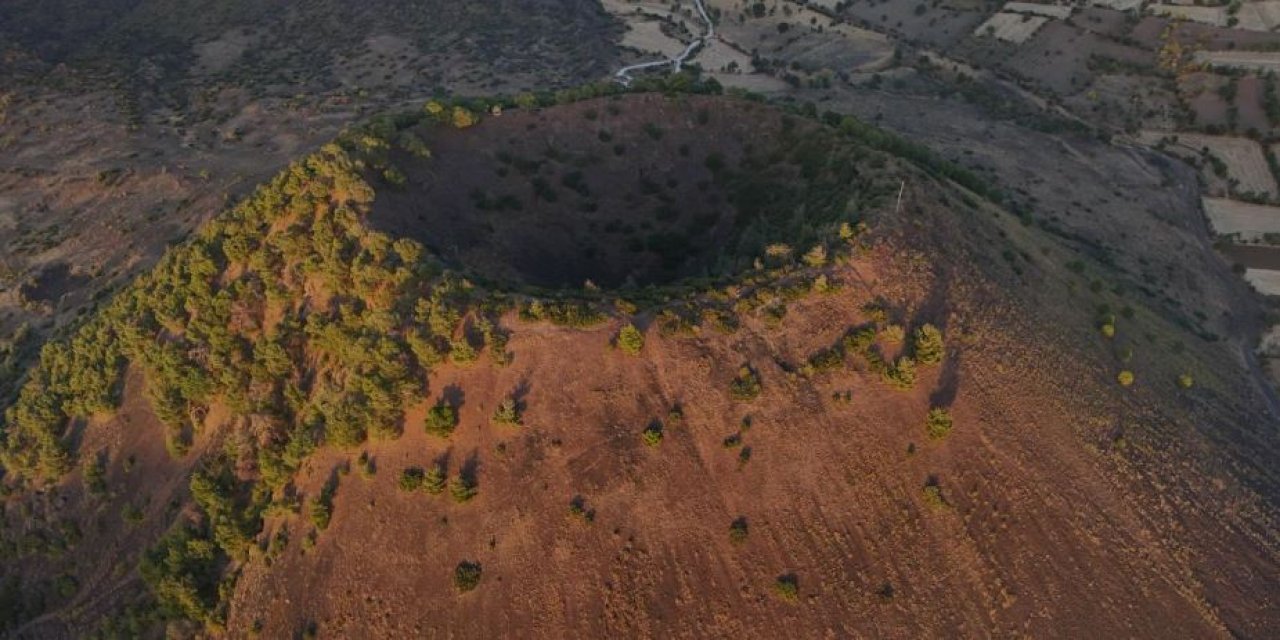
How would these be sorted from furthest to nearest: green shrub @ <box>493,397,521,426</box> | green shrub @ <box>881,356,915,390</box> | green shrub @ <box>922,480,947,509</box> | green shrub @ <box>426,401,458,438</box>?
green shrub @ <box>881,356,915,390</box>
green shrub @ <box>426,401,458,438</box>
green shrub @ <box>493,397,521,426</box>
green shrub @ <box>922,480,947,509</box>

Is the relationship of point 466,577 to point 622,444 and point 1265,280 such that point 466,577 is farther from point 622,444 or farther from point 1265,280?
point 1265,280

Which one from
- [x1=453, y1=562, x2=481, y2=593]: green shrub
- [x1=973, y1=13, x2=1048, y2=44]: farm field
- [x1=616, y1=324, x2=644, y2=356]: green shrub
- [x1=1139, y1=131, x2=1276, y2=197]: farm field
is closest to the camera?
[x1=453, y1=562, x2=481, y2=593]: green shrub

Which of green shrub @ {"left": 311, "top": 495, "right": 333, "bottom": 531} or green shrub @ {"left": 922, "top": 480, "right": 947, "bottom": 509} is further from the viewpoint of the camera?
green shrub @ {"left": 311, "top": 495, "right": 333, "bottom": 531}

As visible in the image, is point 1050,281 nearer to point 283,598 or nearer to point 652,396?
point 652,396

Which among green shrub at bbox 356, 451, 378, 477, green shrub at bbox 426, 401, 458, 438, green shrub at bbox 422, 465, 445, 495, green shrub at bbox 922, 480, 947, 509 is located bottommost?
green shrub at bbox 356, 451, 378, 477

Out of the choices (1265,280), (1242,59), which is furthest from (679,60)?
(1265,280)

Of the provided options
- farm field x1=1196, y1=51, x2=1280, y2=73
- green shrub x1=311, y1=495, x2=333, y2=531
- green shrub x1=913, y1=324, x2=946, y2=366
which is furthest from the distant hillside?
green shrub x1=913, y1=324, x2=946, y2=366

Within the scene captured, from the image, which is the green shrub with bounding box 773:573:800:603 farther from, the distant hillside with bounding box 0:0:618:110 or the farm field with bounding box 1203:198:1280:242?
the distant hillside with bounding box 0:0:618:110
